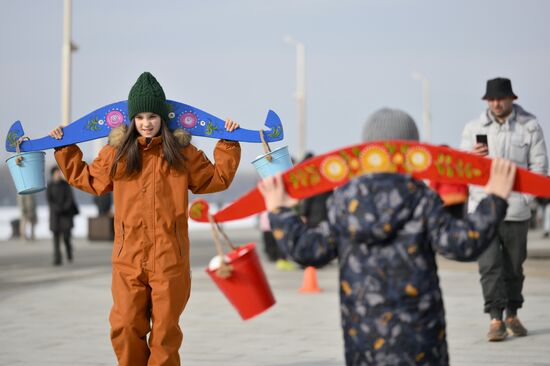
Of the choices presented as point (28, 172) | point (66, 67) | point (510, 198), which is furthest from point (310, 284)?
point (66, 67)

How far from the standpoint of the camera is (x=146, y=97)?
20.7 feet

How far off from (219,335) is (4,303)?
3.95m

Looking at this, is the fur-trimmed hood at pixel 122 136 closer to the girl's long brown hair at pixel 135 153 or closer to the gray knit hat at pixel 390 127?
the girl's long brown hair at pixel 135 153

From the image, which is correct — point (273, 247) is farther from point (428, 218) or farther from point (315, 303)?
point (428, 218)

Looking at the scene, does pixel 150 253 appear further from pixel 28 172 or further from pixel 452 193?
pixel 452 193

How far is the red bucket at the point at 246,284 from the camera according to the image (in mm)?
5090

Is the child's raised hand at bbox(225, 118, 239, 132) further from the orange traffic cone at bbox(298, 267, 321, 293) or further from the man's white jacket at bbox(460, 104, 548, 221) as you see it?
the orange traffic cone at bbox(298, 267, 321, 293)

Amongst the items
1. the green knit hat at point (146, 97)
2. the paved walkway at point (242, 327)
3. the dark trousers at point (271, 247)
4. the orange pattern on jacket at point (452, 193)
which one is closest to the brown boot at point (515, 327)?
the paved walkway at point (242, 327)

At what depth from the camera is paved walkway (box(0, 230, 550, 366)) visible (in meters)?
8.55

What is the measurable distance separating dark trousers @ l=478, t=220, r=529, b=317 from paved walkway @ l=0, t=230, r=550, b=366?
1.14 ft

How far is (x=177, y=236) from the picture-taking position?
6.30 meters

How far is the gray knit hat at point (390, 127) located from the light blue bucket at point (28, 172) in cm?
249

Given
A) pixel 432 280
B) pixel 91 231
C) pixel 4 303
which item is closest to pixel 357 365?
pixel 432 280

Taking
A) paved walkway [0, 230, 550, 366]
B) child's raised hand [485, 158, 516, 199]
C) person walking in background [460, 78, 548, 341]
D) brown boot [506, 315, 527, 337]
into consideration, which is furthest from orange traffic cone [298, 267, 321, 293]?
child's raised hand [485, 158, 516, 199]
